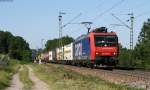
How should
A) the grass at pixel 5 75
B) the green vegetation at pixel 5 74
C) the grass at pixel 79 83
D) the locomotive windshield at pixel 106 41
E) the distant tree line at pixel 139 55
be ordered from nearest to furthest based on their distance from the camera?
1. the grass at pixel 79 83
2. the grass at pixel 5 75
3. the green vegetation at pixel 5 74
4. the locomotive windshield at pixel 106 41
5. the distant tree line at pixel 139 55

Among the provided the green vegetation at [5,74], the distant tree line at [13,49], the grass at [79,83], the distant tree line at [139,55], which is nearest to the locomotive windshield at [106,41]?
the green vegetation at [5,74]

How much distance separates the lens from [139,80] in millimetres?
28094

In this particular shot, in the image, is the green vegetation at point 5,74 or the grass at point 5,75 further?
the green vegetation at point 5,74

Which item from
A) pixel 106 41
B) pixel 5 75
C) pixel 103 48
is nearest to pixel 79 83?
pixel 5 75

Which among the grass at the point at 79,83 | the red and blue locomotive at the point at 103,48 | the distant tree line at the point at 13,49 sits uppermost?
the distant tree line at the point at 13,49

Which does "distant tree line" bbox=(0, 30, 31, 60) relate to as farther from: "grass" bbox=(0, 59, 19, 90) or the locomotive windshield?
the locomotive windshield

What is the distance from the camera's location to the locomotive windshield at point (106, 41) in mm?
45375

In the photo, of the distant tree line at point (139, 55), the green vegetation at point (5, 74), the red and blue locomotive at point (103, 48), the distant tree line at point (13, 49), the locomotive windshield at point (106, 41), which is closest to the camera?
the green vegetation at point (5, 74)

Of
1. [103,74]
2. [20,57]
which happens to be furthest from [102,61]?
[20,57]

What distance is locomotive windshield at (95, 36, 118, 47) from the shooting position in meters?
45.4

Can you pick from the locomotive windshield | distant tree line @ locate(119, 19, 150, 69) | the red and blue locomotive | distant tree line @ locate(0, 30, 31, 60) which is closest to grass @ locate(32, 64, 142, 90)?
the red and blue locomotive

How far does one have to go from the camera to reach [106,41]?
45.4m

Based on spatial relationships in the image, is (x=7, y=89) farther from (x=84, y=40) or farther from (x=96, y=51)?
(x=84, y=40)

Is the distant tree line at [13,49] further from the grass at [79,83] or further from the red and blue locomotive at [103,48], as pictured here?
the grass at [79,83]
